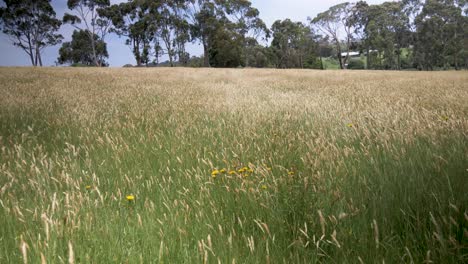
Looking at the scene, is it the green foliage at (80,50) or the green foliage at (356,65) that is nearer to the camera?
the green foliage at (80,50)

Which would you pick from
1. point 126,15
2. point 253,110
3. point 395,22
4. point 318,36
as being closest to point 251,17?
point 318,36

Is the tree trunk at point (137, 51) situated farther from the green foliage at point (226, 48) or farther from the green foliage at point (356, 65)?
the green foliage at point (356, 65)

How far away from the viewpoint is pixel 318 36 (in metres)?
74.2

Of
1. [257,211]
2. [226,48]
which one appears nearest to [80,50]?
[226,48]

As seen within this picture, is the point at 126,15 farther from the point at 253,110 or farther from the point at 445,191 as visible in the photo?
the point at 445,191

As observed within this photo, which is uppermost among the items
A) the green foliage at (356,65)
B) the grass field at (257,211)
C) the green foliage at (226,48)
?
the green foliage at (226,48)

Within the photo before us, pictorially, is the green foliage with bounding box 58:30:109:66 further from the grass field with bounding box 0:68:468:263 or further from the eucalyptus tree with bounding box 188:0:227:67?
the grass field with bounding box 0:68:468:263

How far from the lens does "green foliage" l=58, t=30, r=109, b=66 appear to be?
205ft

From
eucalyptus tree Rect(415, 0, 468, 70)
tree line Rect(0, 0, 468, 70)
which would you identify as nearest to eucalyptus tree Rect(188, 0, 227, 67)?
tree line Rect(0, 0, 468, 70)

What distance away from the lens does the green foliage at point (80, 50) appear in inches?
2460

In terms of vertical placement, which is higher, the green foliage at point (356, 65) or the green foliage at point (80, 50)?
the green foliage at point (80, 50)

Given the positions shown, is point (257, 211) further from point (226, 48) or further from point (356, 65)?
point (356, 65)

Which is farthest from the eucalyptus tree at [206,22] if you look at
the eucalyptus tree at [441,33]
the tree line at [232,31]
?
the eucalyptus tree at [441,33]

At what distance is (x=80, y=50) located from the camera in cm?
6444
